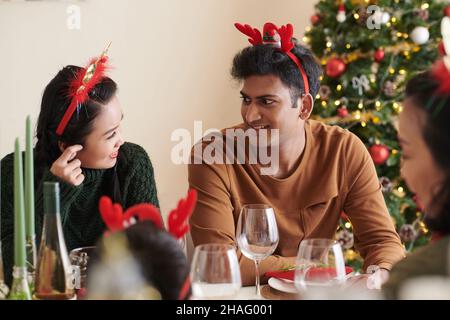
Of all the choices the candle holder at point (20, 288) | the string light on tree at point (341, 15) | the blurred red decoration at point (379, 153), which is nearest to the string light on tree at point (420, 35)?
the string light on tree at point (341, 15)

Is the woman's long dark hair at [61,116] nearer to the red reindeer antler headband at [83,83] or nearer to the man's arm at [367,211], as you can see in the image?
the red reindeer antler headband at [83,83]

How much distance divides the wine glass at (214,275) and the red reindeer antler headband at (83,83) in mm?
968

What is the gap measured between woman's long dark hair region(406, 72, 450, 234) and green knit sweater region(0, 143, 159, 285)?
1125 millimetres

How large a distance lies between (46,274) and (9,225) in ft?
2.14

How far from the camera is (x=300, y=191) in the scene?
7.08ft

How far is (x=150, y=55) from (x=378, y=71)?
140 cm

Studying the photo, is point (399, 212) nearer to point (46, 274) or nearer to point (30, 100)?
point (30, 100)

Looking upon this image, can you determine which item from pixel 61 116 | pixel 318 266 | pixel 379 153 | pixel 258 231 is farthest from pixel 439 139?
pixel 379 153

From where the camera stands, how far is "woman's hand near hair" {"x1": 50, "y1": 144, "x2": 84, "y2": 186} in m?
1.94

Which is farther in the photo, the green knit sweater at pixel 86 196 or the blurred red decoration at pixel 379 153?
the blurred red decoration at pixel 379 153

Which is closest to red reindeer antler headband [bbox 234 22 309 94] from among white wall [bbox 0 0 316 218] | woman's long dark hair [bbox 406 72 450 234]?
woman's long dark hair [bbox 406 72 450 234]

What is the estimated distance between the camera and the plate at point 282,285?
1.47m
